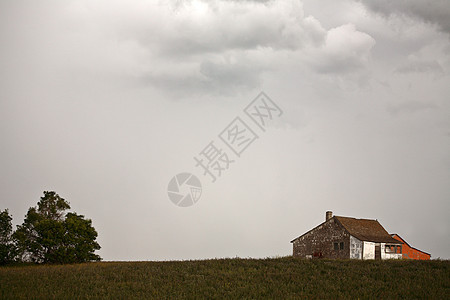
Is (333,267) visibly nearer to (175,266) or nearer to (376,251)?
(175,266)

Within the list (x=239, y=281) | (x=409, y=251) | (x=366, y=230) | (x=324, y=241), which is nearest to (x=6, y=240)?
(x=239, y=281)

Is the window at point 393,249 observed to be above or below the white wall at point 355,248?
above

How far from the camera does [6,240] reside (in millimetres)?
37969

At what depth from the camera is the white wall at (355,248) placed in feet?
147

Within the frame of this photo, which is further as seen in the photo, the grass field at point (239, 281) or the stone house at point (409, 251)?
the stone house at point (409, 251)

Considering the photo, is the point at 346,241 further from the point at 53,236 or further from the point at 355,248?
the point at 53,236

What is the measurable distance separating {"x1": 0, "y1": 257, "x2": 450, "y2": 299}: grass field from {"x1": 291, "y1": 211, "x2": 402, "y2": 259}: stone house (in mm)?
13706

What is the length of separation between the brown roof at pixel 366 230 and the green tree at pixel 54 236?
86.5 ft

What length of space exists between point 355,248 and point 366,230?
16.0 ft

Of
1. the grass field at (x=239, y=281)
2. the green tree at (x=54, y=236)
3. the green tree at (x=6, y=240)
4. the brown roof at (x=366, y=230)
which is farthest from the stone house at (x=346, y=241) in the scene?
the green tree at (x=6, y=240)

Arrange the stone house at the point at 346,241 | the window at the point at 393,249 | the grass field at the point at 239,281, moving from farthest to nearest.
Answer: the window at the point at 393,249 < the stone house at the point at 346,241 < the grass field at the point at 239,281

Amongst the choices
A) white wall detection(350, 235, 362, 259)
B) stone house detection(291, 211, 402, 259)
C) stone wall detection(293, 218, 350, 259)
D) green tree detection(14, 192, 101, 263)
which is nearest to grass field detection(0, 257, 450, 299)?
green tree detection(14, 192, 101, 263)

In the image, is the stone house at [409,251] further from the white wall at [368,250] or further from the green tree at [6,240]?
the green tree at [6,240]

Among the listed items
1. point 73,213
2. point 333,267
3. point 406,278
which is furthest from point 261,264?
point 73,213
